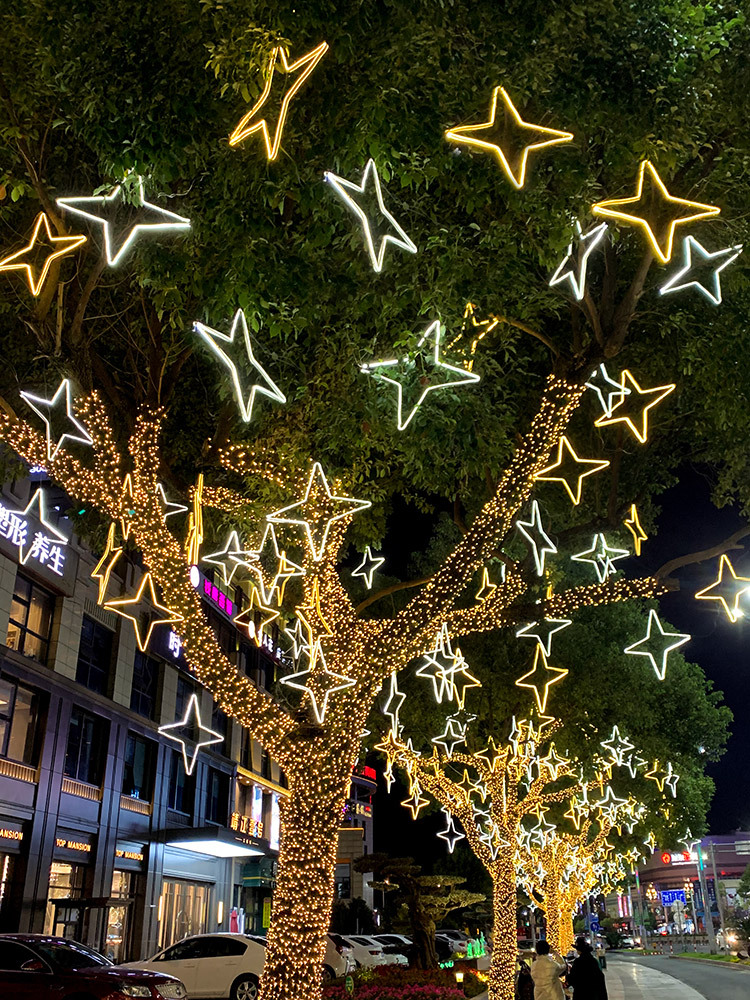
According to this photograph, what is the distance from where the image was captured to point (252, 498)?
9.32 m

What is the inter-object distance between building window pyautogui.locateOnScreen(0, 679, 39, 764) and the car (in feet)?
23.4

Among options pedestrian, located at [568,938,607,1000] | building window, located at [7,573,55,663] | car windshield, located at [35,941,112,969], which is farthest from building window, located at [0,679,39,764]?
pedestrian, located at [568,938,607,1000]

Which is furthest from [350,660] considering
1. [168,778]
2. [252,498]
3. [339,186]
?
[168,778]

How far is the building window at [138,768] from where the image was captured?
2308cm

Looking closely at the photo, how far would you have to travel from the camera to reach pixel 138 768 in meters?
23.8

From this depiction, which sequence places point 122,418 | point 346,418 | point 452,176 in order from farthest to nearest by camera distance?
point 122,418, point 346,418, point 452,176

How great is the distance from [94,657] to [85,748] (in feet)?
7.54

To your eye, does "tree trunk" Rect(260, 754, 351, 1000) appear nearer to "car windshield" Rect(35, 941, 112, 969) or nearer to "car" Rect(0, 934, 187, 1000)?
"car" Rect(0, 934, 187, 1000)

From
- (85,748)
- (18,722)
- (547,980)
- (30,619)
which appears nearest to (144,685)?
(85,748)

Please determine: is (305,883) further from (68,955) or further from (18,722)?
(18,722)

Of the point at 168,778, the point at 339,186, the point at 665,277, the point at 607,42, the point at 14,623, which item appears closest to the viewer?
the point at 339,186

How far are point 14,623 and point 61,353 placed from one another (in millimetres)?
12243

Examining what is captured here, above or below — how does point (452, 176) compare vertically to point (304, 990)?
above

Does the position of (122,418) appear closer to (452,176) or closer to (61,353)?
(61,353)
